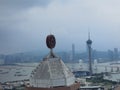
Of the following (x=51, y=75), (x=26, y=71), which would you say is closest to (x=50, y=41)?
(x=51, y=75)

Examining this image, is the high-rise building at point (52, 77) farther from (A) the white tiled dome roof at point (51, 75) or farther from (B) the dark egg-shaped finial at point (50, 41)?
(B) the dark egg-shaped finial at point (50, 41)

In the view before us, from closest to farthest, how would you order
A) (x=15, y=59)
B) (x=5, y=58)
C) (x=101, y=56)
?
(x=5, y=58), (x=15, y=59), (x=101, y=56)

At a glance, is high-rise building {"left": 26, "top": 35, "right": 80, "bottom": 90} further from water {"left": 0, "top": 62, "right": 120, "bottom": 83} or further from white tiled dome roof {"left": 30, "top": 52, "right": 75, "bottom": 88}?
water {"left": 0, "top": 62, "right": 120, "bottom": 83}

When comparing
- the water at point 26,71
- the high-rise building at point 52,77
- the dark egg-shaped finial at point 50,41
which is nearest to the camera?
the high-rise building at point 52,77

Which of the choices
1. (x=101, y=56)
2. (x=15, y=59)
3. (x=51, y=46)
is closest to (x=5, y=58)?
(x=15, y=59)

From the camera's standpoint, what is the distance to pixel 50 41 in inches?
308

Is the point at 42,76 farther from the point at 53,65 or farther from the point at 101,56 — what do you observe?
the point at 101,56

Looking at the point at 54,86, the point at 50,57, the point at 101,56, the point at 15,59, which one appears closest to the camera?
the point at 54,86

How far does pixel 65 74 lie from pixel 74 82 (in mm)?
566

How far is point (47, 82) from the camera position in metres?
7.10

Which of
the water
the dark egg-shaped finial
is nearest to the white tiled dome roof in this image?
the dark egg-shaped finial

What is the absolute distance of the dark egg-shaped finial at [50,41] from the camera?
780 cm

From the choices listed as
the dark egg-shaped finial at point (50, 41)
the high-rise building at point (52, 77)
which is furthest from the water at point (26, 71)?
the high-rise building at point (52, 77)

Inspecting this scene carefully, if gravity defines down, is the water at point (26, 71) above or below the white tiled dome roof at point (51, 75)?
below
